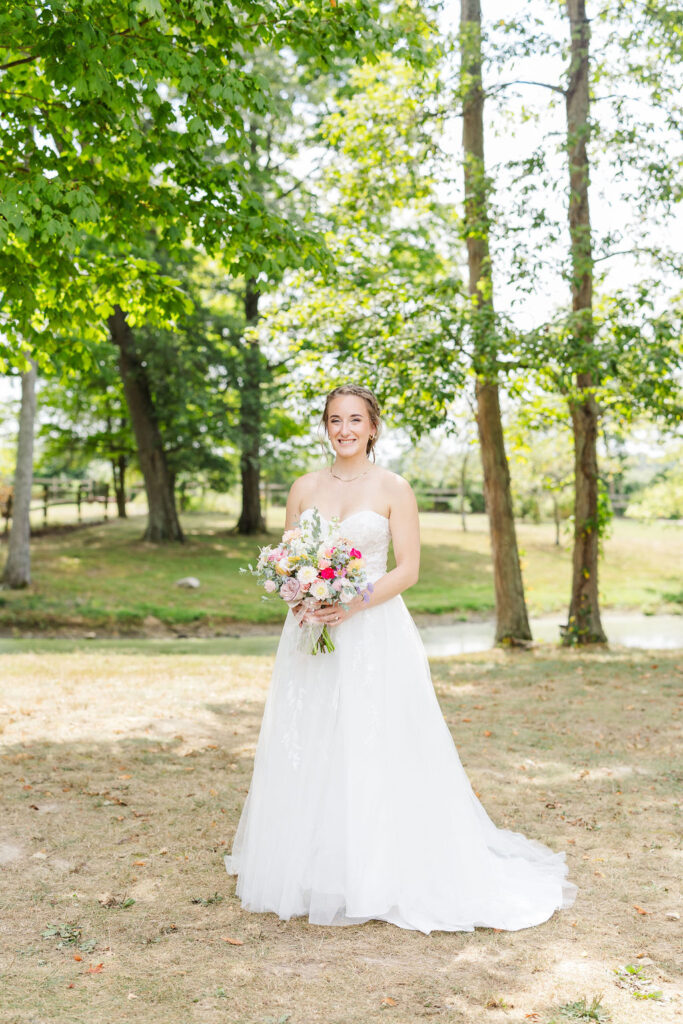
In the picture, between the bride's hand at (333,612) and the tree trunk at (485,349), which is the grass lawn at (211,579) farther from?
the bride's hand at (333,612)

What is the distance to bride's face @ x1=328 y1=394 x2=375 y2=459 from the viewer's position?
184 inches

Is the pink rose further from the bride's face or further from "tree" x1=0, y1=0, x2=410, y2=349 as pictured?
"tree" x1=0, y1=0, x2=410, y2=349

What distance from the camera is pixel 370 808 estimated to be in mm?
4340

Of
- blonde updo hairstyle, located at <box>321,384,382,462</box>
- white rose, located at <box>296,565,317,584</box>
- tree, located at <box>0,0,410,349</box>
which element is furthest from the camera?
tree, located at <box>0,0,410,349</box>

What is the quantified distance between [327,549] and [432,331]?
7.81 meters

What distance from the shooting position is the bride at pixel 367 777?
4285mm

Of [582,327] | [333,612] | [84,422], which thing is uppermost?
[84,422]

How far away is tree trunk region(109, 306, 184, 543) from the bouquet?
20707 millimetres

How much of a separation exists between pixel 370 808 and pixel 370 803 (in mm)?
25

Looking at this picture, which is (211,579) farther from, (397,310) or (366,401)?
(366,401)

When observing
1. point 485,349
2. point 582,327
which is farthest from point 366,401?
point 582,327

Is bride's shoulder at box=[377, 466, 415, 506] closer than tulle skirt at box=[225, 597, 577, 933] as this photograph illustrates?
No

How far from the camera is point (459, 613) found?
22281 millimetres

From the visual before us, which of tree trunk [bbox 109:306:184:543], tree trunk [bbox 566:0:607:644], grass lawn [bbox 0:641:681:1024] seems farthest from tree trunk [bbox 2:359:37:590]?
tree trunk [bbox 566:0:607:644]
